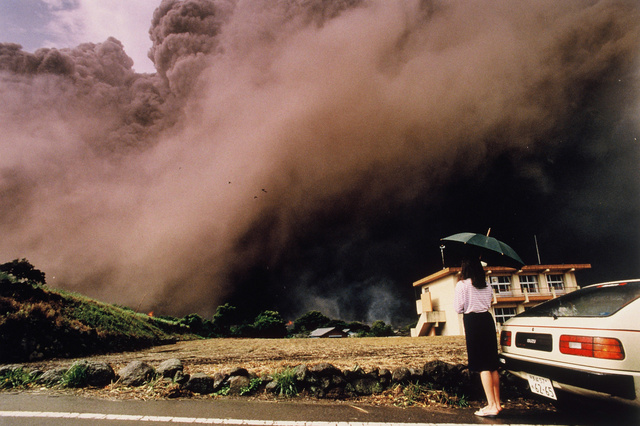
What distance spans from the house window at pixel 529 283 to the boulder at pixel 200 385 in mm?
31534

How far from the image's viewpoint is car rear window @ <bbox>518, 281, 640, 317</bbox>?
3297 mm

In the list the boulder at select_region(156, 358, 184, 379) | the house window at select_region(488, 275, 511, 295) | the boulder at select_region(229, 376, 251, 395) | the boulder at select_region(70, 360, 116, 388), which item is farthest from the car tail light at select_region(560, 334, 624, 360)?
the house window at select_region(488, 275, 511, 295)

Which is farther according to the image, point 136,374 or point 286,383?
point 136,374

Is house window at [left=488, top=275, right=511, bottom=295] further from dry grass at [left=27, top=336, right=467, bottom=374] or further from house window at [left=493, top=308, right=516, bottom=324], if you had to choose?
dry grass at [left=27, top=336, right=467, bottom=374]

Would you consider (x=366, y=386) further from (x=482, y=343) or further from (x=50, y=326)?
(x=50, y=326)

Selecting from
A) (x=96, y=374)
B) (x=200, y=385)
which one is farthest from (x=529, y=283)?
(x=96, y=374)

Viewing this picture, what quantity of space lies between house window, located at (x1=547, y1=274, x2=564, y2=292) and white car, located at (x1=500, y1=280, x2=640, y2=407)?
31.5m

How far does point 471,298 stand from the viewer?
11.3 feet

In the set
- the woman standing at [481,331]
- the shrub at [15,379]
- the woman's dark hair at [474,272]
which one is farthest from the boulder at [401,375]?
the shrub at [15,379]

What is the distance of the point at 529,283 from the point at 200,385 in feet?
107

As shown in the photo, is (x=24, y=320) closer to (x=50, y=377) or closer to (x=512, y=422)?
(x=50, y=377)

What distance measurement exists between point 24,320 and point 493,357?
38.6ft

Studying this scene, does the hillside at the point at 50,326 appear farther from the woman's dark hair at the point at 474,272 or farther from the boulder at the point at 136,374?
the woman's dark hair at the point at 474,272

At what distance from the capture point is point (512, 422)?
10.0 feet
